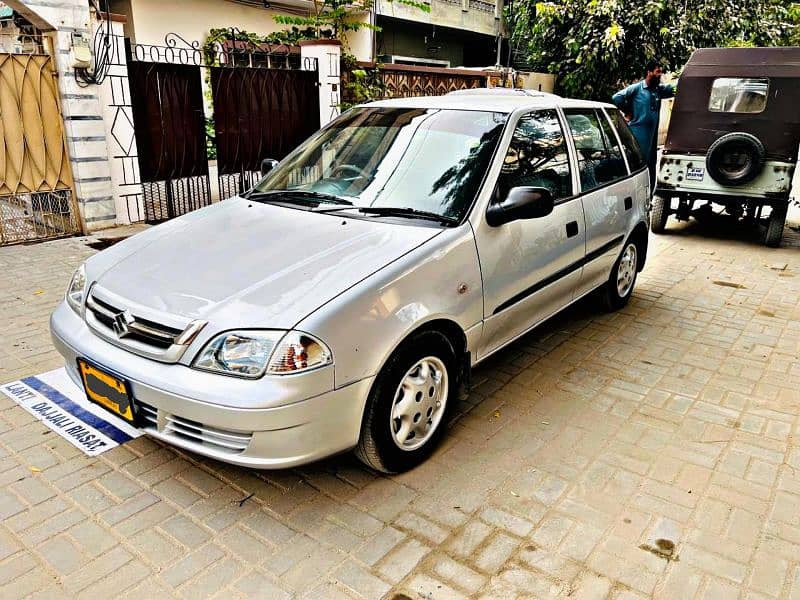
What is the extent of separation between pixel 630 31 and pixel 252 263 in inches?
464

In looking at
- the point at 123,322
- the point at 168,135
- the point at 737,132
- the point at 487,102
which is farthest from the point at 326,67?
the point at 123,322

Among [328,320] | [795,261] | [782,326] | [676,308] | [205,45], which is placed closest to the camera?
[328,320]

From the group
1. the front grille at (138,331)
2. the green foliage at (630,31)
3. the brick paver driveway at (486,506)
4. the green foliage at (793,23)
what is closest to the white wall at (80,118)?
the brick paver driveway at (486,506)

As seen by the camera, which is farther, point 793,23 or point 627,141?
point 793,23

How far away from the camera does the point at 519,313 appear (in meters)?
3.64

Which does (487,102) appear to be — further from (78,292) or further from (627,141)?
(78,292)

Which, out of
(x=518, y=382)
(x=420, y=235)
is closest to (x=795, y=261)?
(x=518, y=382)

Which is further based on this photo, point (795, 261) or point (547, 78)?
point (547, 78)

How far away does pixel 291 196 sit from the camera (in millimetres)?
3678

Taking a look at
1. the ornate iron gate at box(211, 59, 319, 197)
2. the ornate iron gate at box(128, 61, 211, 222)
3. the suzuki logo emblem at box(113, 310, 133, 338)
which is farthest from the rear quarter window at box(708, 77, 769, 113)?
the suzuki logo emblem at box(113, 310, 133, 338)

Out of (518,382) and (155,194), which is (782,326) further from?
(155,194)

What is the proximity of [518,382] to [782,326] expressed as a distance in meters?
2.64

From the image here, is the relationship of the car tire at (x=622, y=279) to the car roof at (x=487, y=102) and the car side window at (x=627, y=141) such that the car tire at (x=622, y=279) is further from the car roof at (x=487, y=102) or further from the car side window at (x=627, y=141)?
the car roof at (x=487, y=102)

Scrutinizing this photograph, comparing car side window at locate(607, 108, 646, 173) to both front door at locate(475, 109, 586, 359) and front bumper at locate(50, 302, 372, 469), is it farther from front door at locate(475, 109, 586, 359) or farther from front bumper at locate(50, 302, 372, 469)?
front bumper at locate(50, 302, 372, 469)
